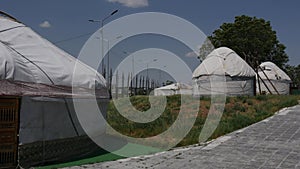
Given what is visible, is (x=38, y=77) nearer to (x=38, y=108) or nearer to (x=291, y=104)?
(x=38, y=108)

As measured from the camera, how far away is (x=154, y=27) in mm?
9039

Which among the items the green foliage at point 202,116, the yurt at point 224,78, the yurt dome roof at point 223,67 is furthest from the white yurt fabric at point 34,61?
the yurt dome roof at point 223,67

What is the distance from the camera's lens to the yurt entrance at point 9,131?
526 cm

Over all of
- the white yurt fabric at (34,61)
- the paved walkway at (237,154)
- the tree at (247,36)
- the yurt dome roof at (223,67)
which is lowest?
the paved walkway at (237,154)

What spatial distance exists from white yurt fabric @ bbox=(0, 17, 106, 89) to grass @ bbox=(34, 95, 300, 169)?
4.66ft

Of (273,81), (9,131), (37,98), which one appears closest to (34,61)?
(37,98)

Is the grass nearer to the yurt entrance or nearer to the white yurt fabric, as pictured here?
the yurt entrance

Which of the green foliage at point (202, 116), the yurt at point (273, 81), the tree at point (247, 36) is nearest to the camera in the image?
the green foliage at point (202, 116)

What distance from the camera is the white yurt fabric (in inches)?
216

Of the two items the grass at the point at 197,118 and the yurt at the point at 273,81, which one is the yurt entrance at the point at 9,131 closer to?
the grass at the point at 197,118

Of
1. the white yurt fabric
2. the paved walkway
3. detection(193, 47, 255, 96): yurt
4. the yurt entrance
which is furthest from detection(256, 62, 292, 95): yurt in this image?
the yurt entrance

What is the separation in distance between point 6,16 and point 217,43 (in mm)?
27712

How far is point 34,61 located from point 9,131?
126 cm

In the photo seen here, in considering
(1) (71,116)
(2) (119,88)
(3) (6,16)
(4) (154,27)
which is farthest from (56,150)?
(2) (119,88)
